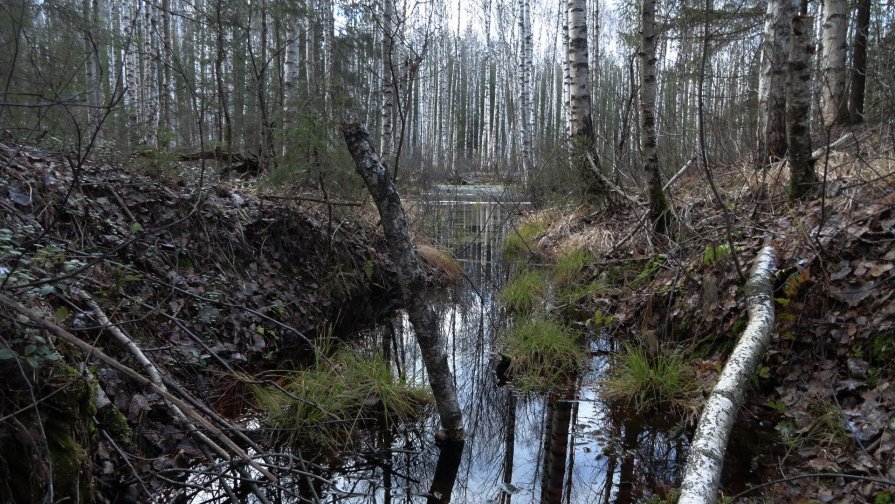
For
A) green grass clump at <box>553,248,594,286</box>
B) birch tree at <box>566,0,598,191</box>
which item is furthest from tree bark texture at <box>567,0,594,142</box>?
green grass clump at <box>553,248,594,286</box>

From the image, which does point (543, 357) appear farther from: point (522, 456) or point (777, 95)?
point (777, 95)

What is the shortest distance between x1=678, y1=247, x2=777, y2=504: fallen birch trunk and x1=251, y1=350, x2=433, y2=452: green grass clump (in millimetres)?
2066

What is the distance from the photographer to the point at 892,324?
2980 millimetres

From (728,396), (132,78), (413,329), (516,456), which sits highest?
(132,78)

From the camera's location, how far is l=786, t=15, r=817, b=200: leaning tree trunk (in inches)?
158

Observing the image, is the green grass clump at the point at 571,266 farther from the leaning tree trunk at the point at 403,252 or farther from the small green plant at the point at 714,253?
the leaning tree trunk at the point at 403,252

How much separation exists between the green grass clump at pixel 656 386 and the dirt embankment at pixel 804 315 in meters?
0.20

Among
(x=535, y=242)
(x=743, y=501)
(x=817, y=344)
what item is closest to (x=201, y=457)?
(x=743, y=501)

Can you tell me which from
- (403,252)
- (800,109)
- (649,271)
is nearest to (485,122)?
(649,271)

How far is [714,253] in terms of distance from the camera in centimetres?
441

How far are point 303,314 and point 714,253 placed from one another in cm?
399

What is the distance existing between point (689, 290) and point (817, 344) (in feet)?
4.04

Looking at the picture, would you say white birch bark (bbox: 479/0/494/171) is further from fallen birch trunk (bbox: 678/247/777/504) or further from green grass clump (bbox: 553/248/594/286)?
fallen birch trunk (bbox: 678/247/777/504)

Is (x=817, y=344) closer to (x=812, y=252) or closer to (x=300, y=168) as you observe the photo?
(x=812, y=252)
